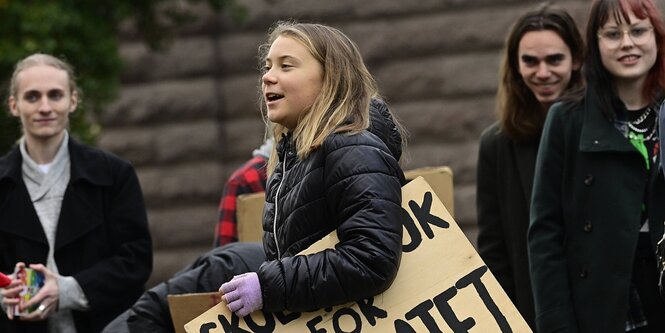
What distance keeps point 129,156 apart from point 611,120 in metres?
6.00

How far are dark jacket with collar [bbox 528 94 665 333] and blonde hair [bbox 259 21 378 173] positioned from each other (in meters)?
1.04

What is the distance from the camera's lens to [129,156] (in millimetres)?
10398

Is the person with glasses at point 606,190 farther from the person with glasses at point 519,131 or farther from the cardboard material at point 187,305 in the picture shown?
the cardboard material at point 187,305

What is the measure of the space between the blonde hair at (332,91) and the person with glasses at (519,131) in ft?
4.92

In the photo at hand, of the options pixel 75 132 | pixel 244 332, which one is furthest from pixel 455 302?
pixel 75 132

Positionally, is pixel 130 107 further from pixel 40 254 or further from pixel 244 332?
pixel 244 332

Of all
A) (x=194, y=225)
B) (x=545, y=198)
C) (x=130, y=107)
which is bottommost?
(x=194, y=225)

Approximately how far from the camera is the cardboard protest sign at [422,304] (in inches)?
152

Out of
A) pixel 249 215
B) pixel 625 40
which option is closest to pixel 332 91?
pixel 625 40

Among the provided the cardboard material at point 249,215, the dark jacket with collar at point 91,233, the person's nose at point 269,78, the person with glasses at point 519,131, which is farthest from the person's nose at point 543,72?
the person's nose at point 269,78

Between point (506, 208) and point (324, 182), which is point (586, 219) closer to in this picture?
point (506, 208)

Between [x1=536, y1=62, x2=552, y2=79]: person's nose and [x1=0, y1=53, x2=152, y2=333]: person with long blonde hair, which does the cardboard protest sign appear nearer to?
[x1=536, y1=62, x2=552, y2=79]: person's nose

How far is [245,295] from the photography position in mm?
3781

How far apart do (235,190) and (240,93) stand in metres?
4.33
